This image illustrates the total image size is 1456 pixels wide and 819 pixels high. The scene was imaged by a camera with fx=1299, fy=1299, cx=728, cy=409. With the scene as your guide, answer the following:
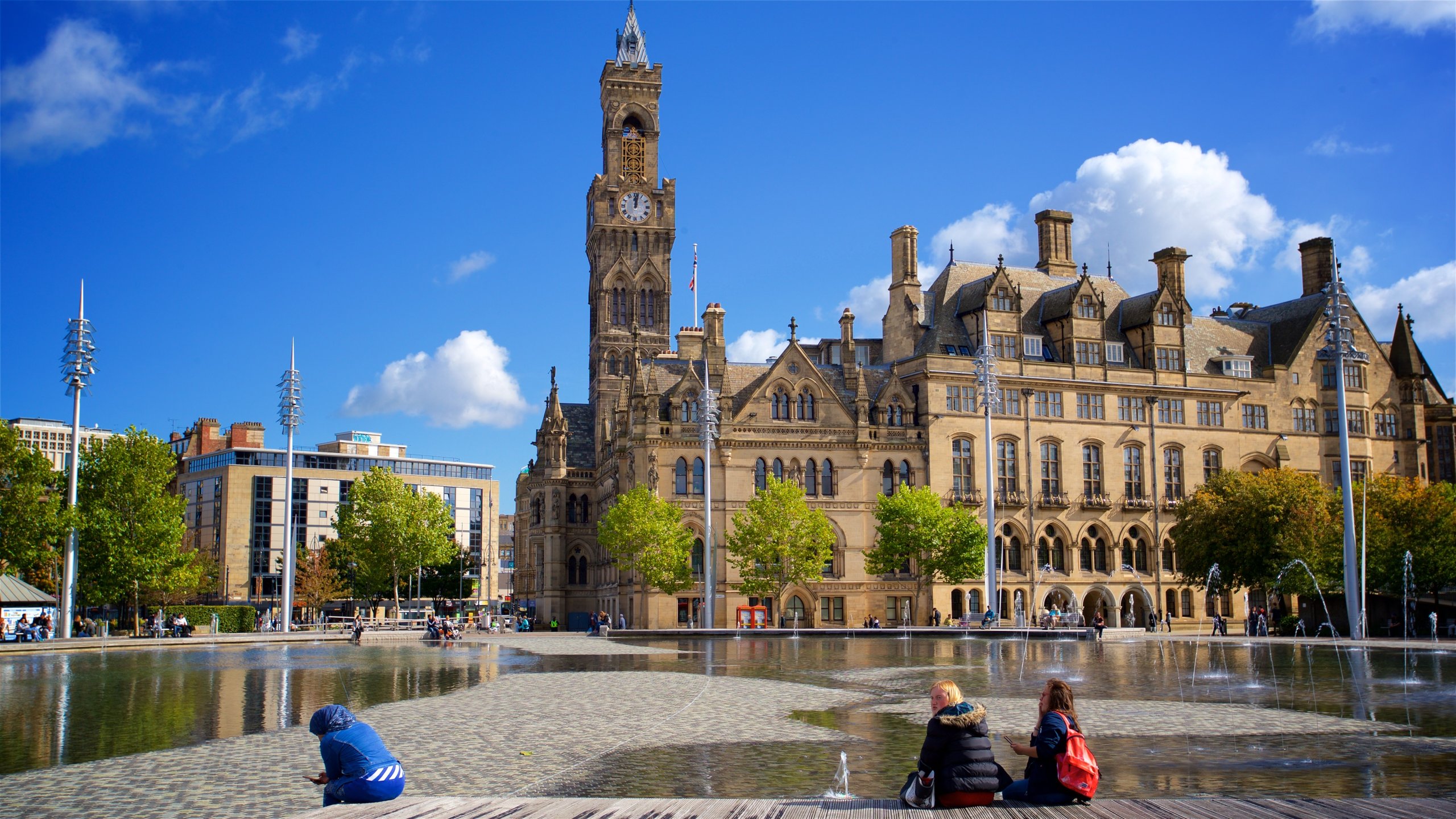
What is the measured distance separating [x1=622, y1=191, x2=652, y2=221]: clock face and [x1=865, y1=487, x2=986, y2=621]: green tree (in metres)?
38.6

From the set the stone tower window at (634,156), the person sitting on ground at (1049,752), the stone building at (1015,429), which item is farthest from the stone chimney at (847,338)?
the person sitting on ground at (1049,752)

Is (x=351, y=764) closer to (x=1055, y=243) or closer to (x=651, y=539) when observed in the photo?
(x=651, y=539)

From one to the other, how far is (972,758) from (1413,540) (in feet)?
178

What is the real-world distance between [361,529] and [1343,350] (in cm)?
5902

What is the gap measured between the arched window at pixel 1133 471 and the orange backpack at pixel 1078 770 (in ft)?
233

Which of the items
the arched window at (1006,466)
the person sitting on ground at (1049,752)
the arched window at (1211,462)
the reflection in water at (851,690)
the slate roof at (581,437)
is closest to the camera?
the person sitting on ground at (1049,752)

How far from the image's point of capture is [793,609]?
244 feet

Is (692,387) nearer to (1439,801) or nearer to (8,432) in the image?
(8,432)

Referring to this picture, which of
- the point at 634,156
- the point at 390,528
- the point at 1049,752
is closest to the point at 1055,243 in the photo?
the point at 634,156

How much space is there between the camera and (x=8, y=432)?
55.6 metres

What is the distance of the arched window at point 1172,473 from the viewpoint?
8081 cm

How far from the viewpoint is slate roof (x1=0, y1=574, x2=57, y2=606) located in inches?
2422

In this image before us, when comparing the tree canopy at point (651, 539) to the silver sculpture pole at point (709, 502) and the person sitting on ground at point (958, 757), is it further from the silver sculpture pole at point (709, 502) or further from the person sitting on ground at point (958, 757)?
the person sitting on ground at point (958, 757)

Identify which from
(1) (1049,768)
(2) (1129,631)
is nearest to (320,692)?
(1) (1049,768)
